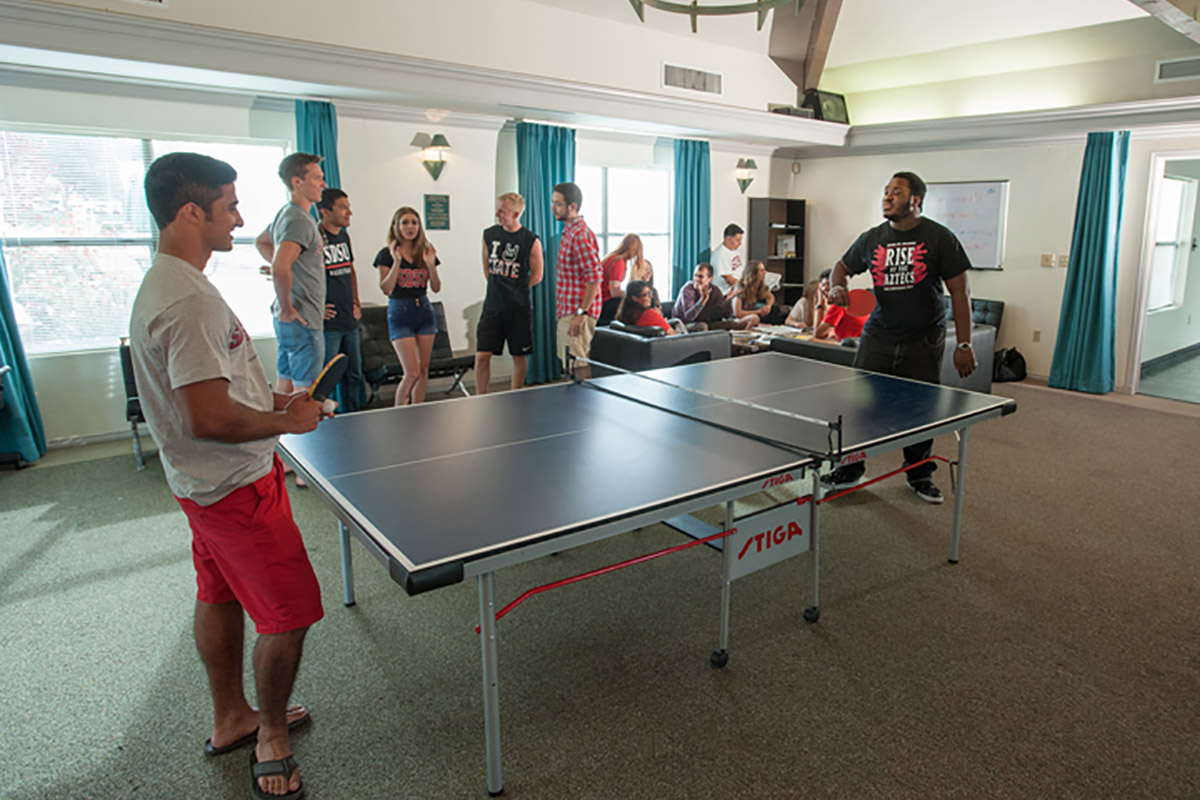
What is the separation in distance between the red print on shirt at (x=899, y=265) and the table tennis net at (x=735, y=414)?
1.30 meters

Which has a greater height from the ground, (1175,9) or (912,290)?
(1175,9)

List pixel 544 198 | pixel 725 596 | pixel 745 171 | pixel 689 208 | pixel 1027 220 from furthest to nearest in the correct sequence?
pixel 745 171, pixel 689 208, pixel 1027 220, pixel 544 198, pixel 725 596

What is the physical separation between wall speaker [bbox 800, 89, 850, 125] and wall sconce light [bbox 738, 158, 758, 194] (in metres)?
0.87

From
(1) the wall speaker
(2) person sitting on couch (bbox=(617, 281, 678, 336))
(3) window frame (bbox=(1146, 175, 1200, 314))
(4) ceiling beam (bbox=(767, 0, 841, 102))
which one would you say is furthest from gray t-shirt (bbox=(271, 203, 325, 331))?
(3) window frame (bbox=(1146, 175, 1200, 314))

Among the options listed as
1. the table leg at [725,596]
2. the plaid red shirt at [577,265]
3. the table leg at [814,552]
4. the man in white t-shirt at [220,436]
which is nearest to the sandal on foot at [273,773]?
the man in white t-shirt at [220,436]

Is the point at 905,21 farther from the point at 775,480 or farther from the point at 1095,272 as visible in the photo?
the point at 775,480

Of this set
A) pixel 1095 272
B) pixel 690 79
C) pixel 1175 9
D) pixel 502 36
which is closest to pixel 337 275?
pixel 502 36

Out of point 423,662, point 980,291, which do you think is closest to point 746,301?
point 980,291

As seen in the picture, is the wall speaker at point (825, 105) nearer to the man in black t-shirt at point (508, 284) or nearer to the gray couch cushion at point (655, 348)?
the gray couch cushion at point (655, 348)

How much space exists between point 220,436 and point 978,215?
790cm

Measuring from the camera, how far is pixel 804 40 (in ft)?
26.3

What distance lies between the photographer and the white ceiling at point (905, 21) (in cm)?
643

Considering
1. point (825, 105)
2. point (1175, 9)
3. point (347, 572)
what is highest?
point (825, 105)

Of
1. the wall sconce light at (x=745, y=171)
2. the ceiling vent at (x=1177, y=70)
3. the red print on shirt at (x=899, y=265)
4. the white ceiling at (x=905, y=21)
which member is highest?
the white ceiling at (x=905, y=21)
